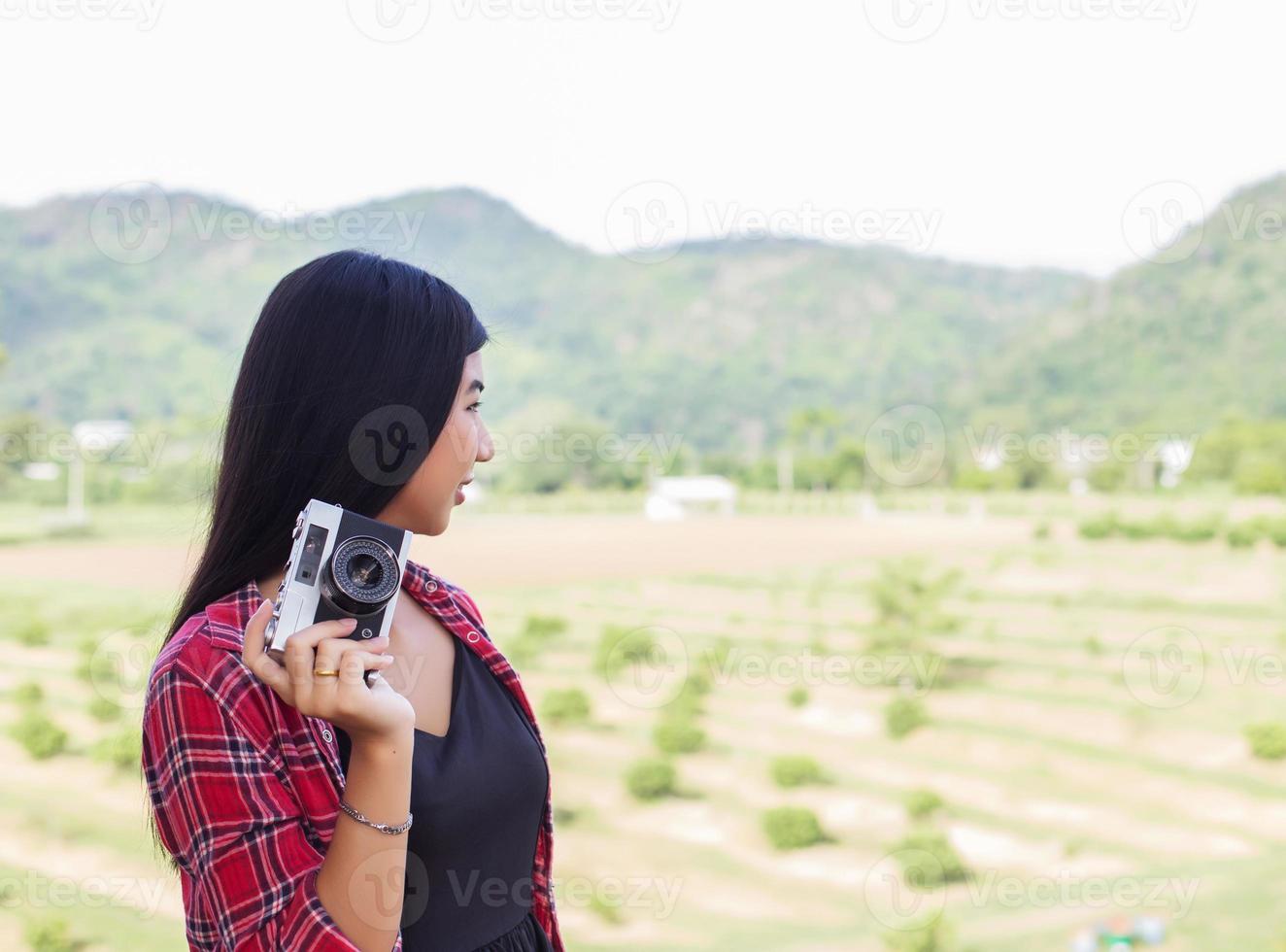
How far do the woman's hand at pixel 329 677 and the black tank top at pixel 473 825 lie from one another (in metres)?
0.12

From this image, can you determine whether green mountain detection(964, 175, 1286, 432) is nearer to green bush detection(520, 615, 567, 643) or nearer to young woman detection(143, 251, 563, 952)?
green bush detection(520, 615, 567, 643)

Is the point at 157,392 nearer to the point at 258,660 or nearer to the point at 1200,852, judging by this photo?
the point at 1200,852

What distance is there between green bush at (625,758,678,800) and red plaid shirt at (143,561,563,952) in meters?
5.42

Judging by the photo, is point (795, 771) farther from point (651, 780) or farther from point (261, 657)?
point (261, 657)

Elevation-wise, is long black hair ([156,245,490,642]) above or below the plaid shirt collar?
above

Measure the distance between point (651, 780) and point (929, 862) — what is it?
4.93 feet

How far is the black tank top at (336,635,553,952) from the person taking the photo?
741mm

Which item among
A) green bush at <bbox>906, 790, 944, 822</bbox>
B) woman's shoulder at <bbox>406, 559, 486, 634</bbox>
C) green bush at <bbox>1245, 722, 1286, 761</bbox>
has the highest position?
woman's shoulder at <bbox>406, 559, 486, 634</bbox>

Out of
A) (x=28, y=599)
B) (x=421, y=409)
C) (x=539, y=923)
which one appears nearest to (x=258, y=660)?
(x=421, y=409)


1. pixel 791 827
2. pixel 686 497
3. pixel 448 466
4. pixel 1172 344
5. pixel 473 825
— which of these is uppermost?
pixel 1172 344

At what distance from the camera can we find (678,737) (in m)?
6.48
